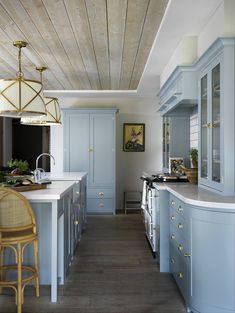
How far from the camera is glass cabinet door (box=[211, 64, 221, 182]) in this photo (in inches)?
108

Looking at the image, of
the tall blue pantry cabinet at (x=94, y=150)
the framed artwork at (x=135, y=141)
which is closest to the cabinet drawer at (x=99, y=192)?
the tall blue pantry cabinet at (x=94, y=150)

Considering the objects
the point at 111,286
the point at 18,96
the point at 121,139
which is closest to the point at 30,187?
the point at 18,96

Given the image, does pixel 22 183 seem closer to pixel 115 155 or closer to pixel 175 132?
pixel 175 132

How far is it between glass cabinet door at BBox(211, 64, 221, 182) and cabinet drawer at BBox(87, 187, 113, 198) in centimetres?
381

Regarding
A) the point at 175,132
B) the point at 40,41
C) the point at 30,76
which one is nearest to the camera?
the point at 40,41

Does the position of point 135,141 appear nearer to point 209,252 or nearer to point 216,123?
point 216,123

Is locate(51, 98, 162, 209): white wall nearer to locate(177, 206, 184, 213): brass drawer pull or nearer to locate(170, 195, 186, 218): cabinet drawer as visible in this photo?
locate(170, 195, 186, 218): cabinet drawer

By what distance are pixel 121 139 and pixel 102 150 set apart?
74cm

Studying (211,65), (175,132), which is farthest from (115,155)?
(211,65)

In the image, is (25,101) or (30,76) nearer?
(25,101)

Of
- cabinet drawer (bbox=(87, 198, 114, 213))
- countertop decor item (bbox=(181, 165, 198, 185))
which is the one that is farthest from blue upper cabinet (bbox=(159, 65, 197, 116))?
cabinet drawer (bbox=(87, 198, 114, 213))

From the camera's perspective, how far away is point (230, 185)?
2.55 m

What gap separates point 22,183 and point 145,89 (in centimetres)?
376

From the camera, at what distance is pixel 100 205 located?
6.49 meters
